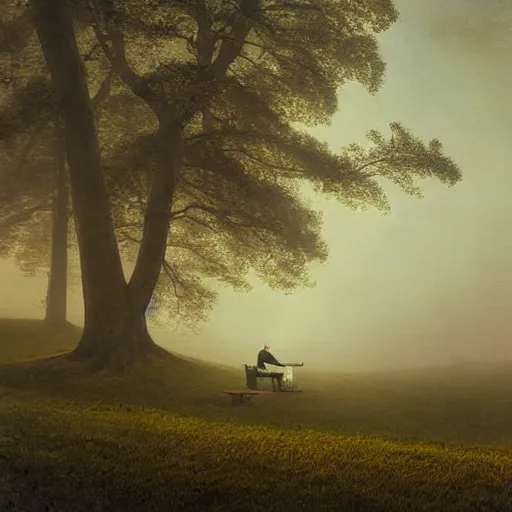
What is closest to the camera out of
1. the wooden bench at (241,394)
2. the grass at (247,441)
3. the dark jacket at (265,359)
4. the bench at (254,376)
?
the grass at (247,441)

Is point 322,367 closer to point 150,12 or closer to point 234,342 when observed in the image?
point 234,342

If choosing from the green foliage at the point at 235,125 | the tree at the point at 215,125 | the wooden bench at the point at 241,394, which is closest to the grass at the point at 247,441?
the wooden bench at the point at 241,394

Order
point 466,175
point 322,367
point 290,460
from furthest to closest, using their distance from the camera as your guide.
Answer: point 466,175 → point 322,367 → point 290,460

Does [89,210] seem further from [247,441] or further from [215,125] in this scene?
[247,441]

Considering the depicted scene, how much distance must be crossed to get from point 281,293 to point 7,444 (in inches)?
148

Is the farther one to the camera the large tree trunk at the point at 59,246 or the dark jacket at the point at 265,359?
the large tree trunk at the point at 59,246

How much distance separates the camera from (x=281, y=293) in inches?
312

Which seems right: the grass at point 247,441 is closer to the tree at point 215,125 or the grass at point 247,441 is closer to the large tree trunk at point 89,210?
the large tree trunk at point 89,210

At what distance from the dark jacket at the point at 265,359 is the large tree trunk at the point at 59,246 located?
2706 mm

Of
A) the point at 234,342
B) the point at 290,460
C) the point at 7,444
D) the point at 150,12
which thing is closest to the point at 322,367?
the point at 234,342

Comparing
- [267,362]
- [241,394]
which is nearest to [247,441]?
[241,394]

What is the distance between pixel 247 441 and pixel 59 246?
5069 millimetres

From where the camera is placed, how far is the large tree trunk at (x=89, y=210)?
7508 millimetres

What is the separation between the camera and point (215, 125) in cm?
825
